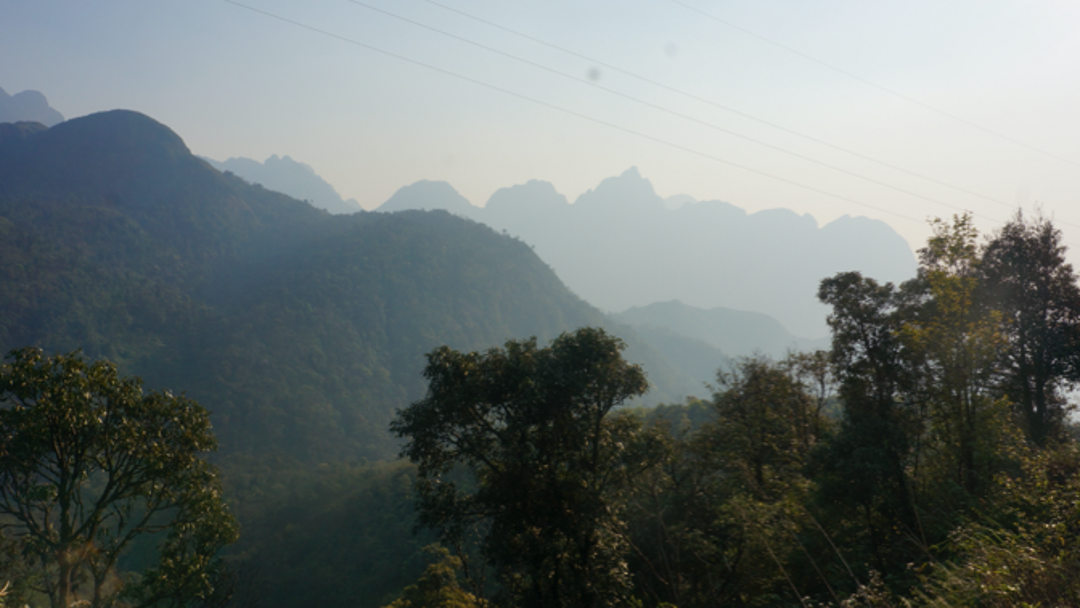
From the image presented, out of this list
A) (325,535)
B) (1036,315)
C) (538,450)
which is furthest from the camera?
(325,535)

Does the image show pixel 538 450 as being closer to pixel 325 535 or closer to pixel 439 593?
pixel 439 593

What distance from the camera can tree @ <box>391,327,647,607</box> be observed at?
29.2 feet

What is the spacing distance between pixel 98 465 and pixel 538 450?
27.7 feet

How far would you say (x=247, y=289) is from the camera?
385 feet

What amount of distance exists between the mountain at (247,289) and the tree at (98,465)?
73100 mm

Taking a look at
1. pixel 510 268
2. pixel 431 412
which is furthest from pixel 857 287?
pixel 510 268

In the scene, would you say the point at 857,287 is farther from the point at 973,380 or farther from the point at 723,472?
the point at 723,472

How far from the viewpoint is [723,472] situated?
11.8m

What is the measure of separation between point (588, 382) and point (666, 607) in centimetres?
373

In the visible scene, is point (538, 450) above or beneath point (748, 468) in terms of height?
above

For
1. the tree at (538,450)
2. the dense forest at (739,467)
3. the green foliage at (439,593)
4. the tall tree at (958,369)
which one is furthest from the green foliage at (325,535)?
the tall tree at (958,369)

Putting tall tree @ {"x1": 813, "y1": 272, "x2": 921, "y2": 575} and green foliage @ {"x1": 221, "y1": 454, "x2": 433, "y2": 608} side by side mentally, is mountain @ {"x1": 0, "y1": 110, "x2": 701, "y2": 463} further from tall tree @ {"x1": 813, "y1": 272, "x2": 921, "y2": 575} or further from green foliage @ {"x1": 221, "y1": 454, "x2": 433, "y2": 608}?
tall tree @ {"x1": 813, "y1": 272, "x2": 921, "y2": 575}

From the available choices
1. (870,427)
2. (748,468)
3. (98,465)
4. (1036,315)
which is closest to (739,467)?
(748,468)

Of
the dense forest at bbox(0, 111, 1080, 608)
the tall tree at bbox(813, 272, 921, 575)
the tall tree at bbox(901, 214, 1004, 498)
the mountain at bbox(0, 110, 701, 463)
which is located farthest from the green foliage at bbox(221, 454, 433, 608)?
the tall tree at bbox(901, 214, 1004, 498)
